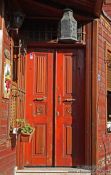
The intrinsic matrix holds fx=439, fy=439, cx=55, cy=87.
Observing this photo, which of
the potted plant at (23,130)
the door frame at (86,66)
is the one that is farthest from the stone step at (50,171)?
the potted plant at (23,130)

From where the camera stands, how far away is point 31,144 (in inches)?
359

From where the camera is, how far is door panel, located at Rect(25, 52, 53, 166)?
359 inches

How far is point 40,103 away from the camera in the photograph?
9.28 m

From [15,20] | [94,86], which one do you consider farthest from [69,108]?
[15,20]

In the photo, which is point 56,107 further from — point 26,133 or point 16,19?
point 16,19

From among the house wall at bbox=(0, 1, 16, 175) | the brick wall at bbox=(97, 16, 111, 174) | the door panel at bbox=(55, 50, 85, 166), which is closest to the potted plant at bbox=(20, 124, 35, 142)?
the house wall at bbox=(0, 1, 16, 175)

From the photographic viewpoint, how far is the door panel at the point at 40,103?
29.9 ft

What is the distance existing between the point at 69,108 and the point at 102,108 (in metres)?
0.80

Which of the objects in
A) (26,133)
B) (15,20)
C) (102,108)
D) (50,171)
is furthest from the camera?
(102,108)

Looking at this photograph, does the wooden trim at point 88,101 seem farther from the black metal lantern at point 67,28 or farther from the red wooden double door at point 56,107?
the black metal lantern at point 67,28

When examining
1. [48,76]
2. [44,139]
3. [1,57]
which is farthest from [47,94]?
[1,57]

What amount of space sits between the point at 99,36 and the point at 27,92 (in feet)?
6.44

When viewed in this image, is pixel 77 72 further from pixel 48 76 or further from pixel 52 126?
pixel 52 126

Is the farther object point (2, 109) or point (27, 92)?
point (27, 92)
